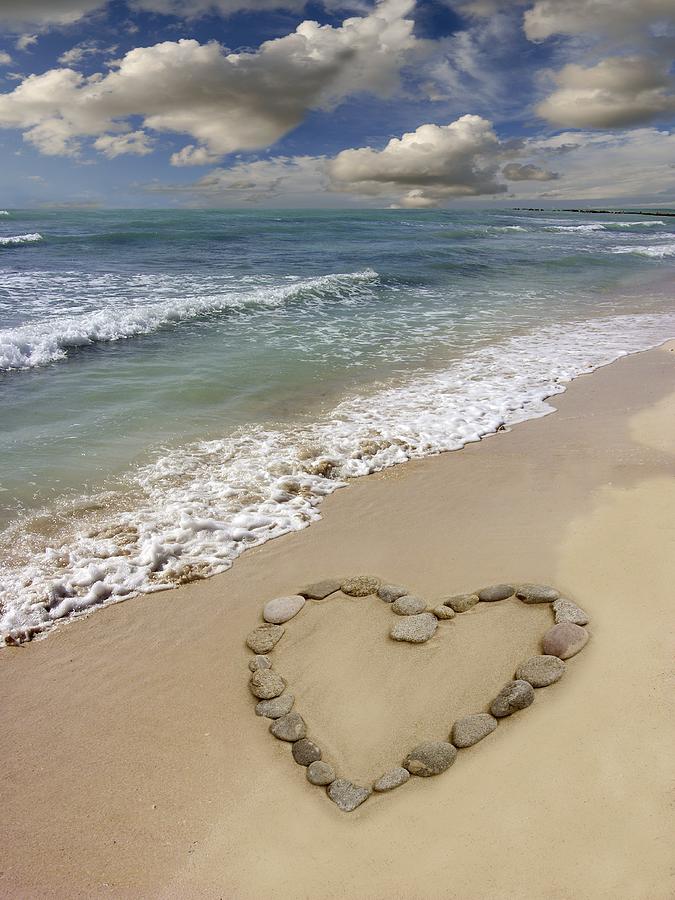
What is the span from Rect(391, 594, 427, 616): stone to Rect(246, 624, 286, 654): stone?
88cm

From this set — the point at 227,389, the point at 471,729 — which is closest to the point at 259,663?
the point at 471,729

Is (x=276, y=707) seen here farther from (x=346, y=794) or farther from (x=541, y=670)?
(x=541, y=670)

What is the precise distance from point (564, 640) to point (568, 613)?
34 centimetres

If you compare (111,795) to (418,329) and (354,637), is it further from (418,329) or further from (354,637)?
(418,329)

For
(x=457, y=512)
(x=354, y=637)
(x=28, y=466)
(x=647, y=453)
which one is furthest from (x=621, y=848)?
(x=28, y=466)

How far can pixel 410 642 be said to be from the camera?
401 centimetres

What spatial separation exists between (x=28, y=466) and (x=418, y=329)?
373 inches

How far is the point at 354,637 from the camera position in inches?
162

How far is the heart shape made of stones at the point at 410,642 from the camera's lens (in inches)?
121

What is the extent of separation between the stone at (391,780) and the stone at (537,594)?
1761 mm

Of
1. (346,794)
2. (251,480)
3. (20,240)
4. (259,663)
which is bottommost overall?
(346,794)

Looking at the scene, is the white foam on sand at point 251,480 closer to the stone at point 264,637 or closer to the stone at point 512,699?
the stone at point 264,637

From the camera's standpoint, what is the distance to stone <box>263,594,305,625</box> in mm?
4309

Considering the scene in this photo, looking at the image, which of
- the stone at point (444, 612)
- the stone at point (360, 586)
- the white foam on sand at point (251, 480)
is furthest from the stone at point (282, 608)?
the stone at point (444, 612)
